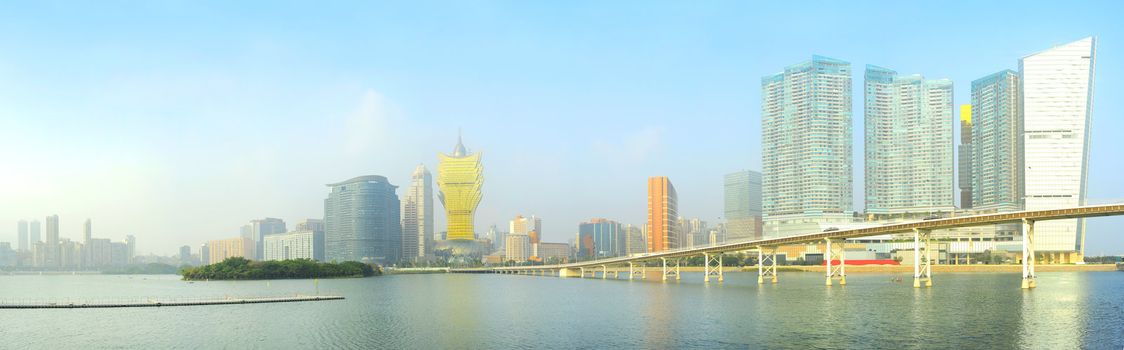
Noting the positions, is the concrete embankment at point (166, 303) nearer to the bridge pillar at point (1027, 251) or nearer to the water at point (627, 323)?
the water at point (627, 323)

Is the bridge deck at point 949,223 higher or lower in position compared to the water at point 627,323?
higher

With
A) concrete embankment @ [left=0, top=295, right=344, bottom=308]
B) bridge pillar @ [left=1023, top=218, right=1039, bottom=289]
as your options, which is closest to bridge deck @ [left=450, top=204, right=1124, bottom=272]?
bridge pillar @ [left=1023, top=218, right=1039, bottom=289]

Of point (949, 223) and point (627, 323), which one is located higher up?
Result: point (949, 223)

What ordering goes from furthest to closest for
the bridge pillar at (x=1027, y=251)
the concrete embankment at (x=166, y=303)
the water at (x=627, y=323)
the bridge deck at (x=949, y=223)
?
the bridge pillar at (x=1027, y=251), the concrete embankment at (x=166, y=303), the bridge deck at (x=949, y=223), the water at (x=627, y=323)

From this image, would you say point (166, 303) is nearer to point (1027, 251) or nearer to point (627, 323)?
point (627, 323)

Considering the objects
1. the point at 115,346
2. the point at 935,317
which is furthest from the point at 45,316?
the point at 935,317

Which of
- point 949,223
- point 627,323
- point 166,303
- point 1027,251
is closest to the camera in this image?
point 627,323

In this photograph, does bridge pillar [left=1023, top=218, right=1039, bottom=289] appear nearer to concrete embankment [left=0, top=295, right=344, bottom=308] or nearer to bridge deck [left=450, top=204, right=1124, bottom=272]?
bridge deck [left=450, top=204, right=1124, bottom=272]

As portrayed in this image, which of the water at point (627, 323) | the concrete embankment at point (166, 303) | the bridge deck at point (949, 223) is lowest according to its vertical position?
the concrete embankment at point (166, 303)

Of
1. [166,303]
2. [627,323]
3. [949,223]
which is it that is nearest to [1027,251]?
[949,223]

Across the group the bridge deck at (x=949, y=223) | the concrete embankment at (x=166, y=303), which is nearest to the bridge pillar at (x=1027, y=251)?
the bridge deck at (x=949, y=223)

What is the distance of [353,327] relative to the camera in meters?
76.1

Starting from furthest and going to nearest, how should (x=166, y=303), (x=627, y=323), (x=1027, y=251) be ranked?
(x=1027, y=251), (x=166, y=303), (x=627, y=323)

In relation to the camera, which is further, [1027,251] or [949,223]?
[949,223]
